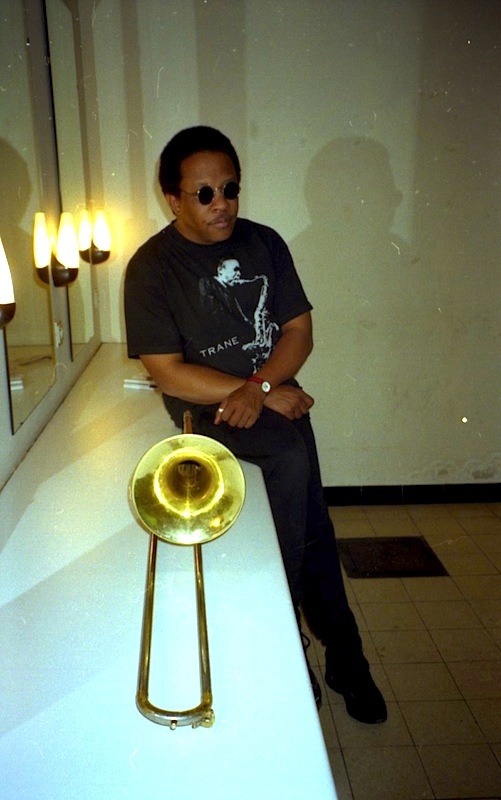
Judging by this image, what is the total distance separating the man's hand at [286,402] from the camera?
2156 mm

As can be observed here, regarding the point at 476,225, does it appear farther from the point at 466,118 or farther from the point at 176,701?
the point at 176,701

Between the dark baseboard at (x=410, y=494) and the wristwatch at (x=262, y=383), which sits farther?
the dark baseboard at (x=410, y=494)

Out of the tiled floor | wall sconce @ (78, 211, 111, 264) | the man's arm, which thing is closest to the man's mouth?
the man's arm

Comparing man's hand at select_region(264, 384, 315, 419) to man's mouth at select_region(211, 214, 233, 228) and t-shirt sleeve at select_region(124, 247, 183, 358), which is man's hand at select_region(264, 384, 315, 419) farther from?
man's mouth at select_region(211, 214, 233, 228)

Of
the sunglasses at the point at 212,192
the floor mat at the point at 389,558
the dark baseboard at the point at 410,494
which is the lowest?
the floor mat at the point at 389,558

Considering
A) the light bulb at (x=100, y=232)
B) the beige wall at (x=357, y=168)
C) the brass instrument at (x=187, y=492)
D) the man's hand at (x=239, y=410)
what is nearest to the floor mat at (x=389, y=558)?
the beige wall at (x=357, y=168)

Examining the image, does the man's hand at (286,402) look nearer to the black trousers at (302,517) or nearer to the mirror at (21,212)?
the black trousers at (302,517)

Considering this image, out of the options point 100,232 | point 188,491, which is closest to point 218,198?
point 188,491

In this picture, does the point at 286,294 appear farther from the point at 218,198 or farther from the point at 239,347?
the point at 218,198

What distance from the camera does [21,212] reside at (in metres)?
2.14

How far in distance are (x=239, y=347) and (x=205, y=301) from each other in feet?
0.58

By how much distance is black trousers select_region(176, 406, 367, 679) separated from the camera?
2.00 m

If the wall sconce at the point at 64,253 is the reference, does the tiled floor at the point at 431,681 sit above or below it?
below

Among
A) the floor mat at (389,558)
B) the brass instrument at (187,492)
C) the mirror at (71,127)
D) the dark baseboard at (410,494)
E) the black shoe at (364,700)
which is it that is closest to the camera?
the brass instrument at (187,492)
